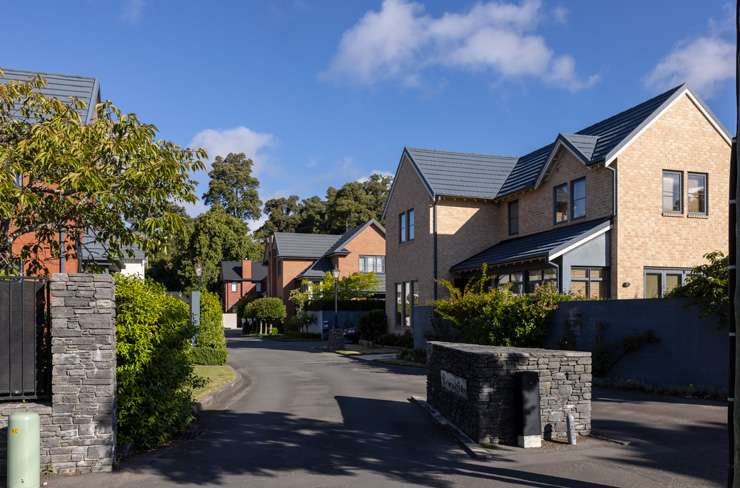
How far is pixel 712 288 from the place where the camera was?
14.7 meters

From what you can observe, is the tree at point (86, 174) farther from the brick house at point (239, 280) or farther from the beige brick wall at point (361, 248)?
the brick house at point (239, 280)

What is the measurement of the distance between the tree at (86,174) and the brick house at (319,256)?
37883mm

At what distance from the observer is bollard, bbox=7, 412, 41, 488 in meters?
7.57

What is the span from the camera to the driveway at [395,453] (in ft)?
26.7

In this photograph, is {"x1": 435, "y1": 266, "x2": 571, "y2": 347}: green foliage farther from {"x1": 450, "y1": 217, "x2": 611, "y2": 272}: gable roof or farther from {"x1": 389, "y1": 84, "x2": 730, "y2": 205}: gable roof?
{"x1": 389, "y1": 84, "x2": 730, "y2": 205}: gable roof

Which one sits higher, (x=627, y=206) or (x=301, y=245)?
(x=627, y=206)

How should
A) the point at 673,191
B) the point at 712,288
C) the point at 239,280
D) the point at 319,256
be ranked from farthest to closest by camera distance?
the point at 239,280 < the point at 319,256 < the point at 673,191 < the point at 712,288

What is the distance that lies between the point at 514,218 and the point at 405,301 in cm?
731

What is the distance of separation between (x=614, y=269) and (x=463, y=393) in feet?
44.6

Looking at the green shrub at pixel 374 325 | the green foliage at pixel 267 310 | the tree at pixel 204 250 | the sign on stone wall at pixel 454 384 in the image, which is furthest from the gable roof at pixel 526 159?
the tree at pixel 204 250

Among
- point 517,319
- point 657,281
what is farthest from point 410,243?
point 517,319

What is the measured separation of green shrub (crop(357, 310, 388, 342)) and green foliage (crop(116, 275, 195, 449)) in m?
26.2

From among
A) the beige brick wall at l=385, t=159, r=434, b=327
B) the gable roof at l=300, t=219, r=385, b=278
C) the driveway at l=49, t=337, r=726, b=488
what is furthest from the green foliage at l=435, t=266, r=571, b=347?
the gable roof at l=300, t=219, r=385, b=278

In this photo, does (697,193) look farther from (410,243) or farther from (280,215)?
(280,215)
